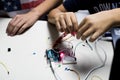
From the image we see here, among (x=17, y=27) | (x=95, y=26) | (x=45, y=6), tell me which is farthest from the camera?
(x=45, y=6)

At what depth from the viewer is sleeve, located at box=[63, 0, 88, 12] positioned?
106 cm

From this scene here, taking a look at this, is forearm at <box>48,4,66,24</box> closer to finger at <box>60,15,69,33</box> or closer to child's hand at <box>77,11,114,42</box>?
finger at <box>60,15,69,33</box>

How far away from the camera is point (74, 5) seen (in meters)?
1.08

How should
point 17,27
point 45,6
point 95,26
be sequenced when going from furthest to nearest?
point 45,6, point 17,27, point 95,26

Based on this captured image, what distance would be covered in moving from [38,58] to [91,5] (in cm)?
42

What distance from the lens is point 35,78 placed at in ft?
2.28

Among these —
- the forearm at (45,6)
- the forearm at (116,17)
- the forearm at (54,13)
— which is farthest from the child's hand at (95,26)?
the forearm at (45,6)

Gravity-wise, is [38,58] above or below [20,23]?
below

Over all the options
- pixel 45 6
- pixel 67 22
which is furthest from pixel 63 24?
pixel 45 6

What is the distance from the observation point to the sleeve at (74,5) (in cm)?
106

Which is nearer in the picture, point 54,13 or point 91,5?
point 54,13

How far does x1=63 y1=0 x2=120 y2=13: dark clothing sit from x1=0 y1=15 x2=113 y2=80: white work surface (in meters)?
0.20

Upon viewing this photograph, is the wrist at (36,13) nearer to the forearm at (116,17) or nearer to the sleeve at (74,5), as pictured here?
the sleeve at (74,5)

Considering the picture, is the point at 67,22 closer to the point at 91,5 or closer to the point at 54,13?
the point at 54,13
